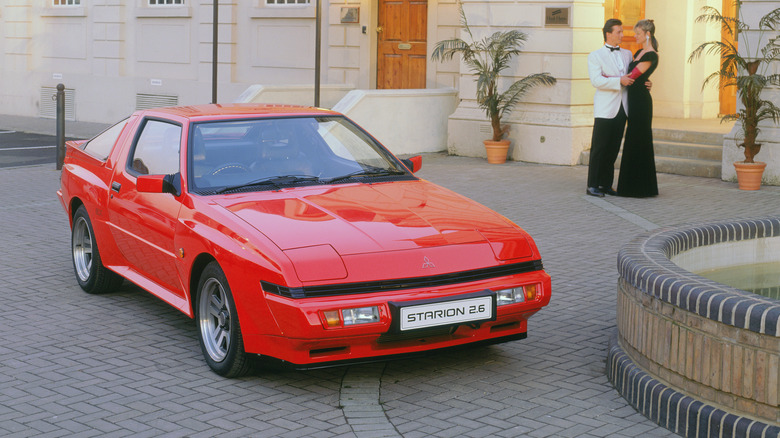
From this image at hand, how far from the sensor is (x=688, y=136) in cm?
1488

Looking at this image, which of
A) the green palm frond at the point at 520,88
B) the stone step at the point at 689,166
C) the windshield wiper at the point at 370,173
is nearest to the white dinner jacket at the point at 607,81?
the stone step at the point at 689,166

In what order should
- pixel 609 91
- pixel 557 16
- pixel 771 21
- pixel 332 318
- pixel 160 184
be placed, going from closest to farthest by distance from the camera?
1. pixel 332 318
2. pixel 160 184
3. pixel 609 91
4. pixel 771 21
5. pixel 557 16

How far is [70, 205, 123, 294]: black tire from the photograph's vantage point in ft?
24.6

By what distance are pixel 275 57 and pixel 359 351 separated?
657 inches

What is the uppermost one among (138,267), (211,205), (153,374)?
(211,205)

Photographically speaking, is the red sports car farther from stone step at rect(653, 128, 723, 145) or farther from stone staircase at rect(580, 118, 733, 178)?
stone step at rect(653, 128, 723, 145)

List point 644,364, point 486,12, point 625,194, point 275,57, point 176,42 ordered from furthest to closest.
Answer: point 176,42 < point 275,57 < point 486,12 < point 625,194 < point 644,364

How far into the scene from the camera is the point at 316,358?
5.18 m

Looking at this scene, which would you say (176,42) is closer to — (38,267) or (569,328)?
(38,267)

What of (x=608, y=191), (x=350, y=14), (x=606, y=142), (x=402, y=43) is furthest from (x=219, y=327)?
(x=350, y=14)

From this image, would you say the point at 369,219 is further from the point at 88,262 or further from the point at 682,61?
the point at 682,61

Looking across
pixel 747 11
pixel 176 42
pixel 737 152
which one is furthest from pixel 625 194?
pixel 176 42

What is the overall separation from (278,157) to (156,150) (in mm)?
910

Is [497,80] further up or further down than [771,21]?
further down
